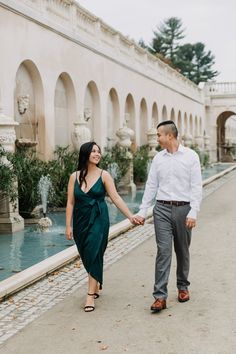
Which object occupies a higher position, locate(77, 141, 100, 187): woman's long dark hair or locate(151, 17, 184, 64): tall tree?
locate(151, 17, 184, 64): tall tree

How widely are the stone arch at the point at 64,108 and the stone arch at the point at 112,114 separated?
4569 millimetres

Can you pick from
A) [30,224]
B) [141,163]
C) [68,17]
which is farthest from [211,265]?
[141,163]

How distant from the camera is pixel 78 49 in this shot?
18.8 m

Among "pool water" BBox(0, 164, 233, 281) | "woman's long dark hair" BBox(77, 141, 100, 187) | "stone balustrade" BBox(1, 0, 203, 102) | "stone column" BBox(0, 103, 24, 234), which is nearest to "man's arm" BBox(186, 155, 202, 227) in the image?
"woman's long dark hair" BBox(77, 141, 100, 187)

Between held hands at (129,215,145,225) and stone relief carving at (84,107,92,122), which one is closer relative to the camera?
held hands at (129,215,145,225)

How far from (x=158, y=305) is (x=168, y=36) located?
2929 inches

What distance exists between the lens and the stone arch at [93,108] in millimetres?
20609

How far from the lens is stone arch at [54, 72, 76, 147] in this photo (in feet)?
58.3

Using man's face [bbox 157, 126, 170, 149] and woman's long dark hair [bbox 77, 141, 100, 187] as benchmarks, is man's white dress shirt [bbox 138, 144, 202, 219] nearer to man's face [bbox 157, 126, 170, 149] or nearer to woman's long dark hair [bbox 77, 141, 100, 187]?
man's face [bbox 157, 126, 170, 149]

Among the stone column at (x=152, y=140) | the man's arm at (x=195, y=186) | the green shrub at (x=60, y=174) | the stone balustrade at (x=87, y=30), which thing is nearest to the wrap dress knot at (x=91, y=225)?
the man's arm at (x=195, y=186)

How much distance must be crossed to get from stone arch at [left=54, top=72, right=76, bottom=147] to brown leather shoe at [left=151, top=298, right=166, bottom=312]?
1213cm

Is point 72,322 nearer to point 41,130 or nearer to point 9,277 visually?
point 9,277

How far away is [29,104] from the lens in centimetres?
1577

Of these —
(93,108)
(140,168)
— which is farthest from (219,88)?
(93,108)
